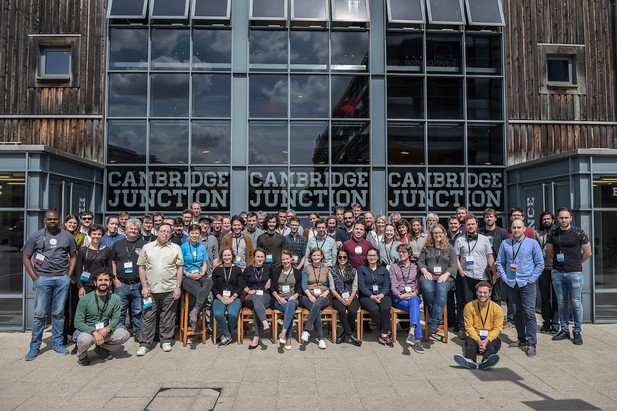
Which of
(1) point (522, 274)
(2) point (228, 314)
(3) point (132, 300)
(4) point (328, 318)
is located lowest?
(4) point (328, 318)

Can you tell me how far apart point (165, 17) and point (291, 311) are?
8366 mm

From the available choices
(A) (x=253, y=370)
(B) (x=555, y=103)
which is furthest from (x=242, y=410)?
(B) (x=555, y=103)

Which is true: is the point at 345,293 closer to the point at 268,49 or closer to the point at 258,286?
the point at 258,286

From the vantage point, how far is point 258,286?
747cm

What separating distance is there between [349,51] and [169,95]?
187 inches

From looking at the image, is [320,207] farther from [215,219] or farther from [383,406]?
[383,406]

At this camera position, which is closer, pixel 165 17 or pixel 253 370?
pixel 253 370

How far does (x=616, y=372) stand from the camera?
234 inches

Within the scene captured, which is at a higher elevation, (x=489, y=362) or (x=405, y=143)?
(x=405, y=143)

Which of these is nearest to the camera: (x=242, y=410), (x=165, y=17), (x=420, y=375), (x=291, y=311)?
(x=242, y=410)

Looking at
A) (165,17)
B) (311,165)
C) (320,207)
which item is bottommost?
(320,207)

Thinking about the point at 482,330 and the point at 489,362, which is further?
the point at 482,330

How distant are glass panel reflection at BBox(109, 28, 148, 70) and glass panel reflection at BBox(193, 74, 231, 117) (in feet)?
4.89

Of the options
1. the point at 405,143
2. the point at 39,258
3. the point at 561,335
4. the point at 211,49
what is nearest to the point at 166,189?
the point at 211,49
